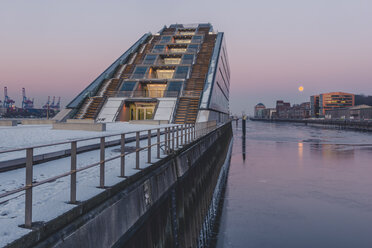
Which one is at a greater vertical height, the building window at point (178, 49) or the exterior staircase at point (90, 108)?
the building window at point (178, 49)

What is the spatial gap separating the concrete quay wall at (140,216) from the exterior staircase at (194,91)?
23.4 m

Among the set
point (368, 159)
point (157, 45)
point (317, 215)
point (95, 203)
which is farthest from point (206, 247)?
point (157, 45)

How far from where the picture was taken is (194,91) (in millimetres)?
43250

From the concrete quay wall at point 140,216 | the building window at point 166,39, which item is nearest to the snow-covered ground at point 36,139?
the concrete quay wall at point 140,216

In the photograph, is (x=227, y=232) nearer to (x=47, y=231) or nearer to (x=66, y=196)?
(x=66, y=196)

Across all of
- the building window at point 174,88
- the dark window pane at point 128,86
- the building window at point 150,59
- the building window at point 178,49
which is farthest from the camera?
the building window at point 178,49

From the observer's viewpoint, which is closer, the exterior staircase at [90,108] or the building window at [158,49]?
the exterior staircase at [90,108]

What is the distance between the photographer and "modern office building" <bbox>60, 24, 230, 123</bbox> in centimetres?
3919

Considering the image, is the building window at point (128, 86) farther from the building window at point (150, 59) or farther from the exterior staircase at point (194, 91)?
the exterior staircase at point (194, 91)

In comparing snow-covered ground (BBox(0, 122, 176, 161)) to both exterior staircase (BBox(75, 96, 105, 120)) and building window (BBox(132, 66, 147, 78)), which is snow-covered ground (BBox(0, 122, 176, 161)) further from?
building window (BBox(132, 66, 147, 78))

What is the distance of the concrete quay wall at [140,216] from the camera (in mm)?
4129

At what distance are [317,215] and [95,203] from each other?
11.2m

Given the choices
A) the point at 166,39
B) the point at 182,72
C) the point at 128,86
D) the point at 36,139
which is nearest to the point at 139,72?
the point at 128,86

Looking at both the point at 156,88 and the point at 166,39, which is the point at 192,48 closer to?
the point at 166,39
